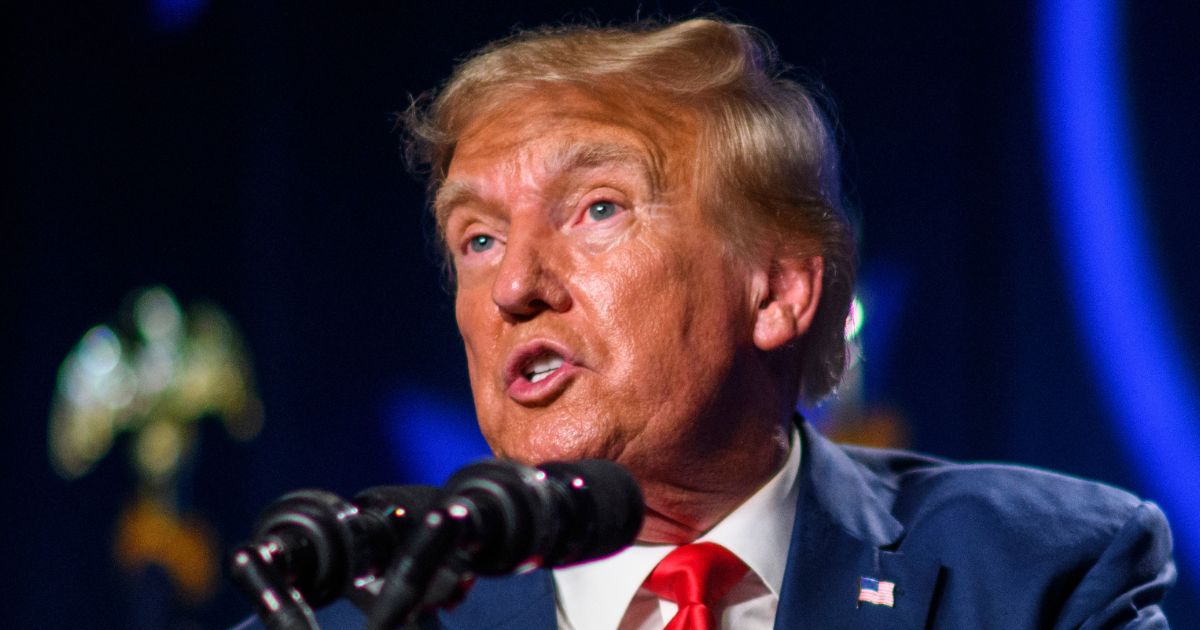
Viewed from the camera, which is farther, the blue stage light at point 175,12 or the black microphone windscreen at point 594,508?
the blue stage light at point 175,12

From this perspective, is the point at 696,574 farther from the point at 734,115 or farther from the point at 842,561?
the point at 734,115

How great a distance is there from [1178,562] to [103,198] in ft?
11.1

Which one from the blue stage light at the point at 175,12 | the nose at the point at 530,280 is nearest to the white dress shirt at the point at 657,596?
the nose at the point at 530,280

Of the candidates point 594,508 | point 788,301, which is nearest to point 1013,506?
point 788,301

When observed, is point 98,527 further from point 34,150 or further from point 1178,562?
point 1178,562

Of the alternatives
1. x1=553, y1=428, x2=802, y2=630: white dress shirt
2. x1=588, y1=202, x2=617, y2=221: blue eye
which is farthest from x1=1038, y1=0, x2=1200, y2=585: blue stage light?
x1=588, y1=202, x2=617, y2=221: blue eye

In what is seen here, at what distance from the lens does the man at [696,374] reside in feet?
6.23

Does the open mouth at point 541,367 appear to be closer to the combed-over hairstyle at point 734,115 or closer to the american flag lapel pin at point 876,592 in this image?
the combed-over hairstyle at point 734,115

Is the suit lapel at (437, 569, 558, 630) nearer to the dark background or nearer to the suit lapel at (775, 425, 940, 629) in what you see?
the suit lapel at (775, 425, 940, 629)

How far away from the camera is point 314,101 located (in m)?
3.89

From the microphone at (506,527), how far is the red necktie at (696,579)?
77 centimetres

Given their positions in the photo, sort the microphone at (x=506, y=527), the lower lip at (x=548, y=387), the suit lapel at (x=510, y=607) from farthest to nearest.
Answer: the suit lapel at (x=510, y=607) < the lower lip at (x=548, y=387) < the microphone at (x=506, y=527)

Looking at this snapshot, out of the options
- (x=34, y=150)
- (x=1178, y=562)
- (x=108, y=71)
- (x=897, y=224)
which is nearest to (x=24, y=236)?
(x=34, y=150)

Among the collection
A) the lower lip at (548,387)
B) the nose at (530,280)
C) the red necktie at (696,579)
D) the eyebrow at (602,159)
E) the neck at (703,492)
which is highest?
the eyebrow at (602,159)
